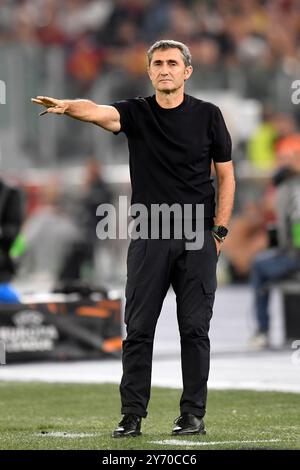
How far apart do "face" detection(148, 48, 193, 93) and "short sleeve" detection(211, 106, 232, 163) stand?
0.28 meters

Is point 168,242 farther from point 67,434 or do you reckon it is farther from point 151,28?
point 151,28

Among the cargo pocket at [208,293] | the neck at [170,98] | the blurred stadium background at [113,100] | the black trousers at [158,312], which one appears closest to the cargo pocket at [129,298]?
the black trousers at [158,312]

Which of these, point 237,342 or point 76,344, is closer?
point 76,344

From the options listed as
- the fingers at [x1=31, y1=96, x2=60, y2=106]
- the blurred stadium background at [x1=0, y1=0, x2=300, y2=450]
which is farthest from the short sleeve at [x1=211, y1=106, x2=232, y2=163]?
the blurred stadium background at [x1=0, y1=0, x2=300, y2=450]

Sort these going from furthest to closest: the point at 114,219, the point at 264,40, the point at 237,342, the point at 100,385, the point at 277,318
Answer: the point at 264,40 < the point at 114,219 < the point at 277,318 < the point at 237,342 < the point at 100,385

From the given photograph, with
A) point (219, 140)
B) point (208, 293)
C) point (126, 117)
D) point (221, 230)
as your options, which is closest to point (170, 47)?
point (126, 117)

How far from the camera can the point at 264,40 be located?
24609 mm

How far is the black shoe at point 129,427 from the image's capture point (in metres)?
7.01

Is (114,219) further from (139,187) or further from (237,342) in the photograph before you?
(139,187)

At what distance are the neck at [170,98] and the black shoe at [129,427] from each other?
1606 mm

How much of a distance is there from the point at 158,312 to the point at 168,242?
0.36 meters

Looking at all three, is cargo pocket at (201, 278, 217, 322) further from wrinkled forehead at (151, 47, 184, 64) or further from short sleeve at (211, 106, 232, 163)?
wrinkled forehead at (151, 47, 184, 64)

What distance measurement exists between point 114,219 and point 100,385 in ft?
35.2
